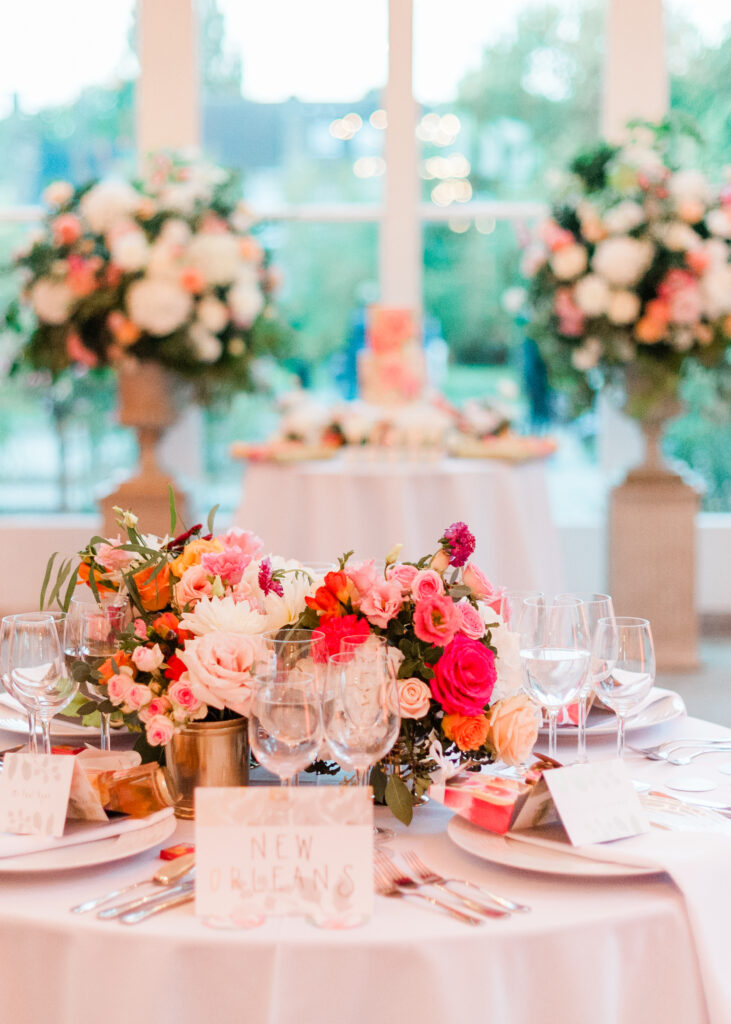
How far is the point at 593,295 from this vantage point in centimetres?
421

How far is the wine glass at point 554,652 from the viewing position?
1.23 meters

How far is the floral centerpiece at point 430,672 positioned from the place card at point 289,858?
0.61 ft

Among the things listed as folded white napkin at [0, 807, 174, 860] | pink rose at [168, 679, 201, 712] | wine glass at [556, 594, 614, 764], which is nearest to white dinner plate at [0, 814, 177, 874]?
folded white napkin at [0, 807, 174, 860]

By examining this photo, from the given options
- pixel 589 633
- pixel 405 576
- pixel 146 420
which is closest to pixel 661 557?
pixel 146 420

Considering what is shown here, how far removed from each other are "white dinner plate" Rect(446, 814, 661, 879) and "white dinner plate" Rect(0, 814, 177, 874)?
0.93 ft

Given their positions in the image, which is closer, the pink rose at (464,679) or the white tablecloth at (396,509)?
the pink rose at (464,679)

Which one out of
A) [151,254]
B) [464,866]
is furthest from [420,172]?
[464,866]

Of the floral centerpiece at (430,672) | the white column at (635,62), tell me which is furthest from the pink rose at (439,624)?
the white column at (635,62)

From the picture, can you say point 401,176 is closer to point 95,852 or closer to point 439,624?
point 439,624

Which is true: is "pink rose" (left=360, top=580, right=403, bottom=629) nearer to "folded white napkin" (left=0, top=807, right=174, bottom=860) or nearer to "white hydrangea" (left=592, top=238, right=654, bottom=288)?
"folded white napkin" (left=0, top=807, right=174, bottom=860)

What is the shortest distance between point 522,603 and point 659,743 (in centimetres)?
28

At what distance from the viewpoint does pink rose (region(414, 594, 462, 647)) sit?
1.18m

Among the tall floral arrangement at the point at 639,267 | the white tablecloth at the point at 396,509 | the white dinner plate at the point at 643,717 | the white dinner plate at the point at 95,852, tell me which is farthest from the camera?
the tall floral arrangement at the point at 639,267

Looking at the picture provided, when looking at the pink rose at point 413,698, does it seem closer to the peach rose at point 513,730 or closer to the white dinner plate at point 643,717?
the peach rose at point 513,730
